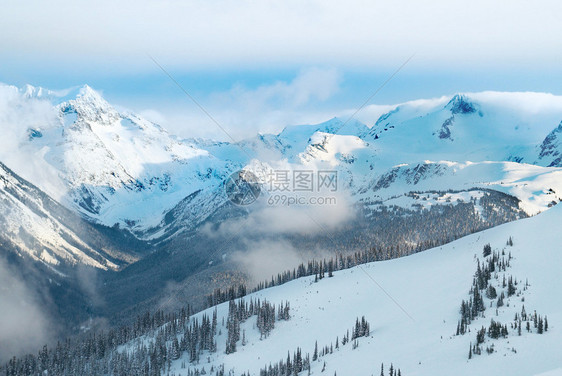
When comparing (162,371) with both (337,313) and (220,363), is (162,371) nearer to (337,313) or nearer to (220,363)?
(220,363)

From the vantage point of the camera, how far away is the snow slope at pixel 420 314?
73500 millimetres

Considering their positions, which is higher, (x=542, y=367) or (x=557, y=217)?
(x=557, y=217)

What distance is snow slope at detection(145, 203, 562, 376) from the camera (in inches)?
2894

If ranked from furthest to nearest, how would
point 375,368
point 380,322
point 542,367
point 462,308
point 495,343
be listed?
1. point 380,322
2. point 462,308
3. point 375,368
4. point 495,343
5. point 542,367

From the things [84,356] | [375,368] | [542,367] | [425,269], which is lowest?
[84,356]

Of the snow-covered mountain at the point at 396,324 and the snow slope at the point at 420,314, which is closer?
the snow slope at the point at 420,314

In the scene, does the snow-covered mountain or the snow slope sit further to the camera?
the snow-covered mountain

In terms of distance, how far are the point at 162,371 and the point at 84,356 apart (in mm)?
60800

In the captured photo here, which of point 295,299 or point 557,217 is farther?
point 295,299

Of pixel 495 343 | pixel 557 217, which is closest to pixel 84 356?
pixel 495 343

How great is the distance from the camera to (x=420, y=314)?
112 meters

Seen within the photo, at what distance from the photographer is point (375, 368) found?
288ft

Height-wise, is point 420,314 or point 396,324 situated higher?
point 420,314

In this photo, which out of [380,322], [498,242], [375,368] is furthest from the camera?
[498,242]
